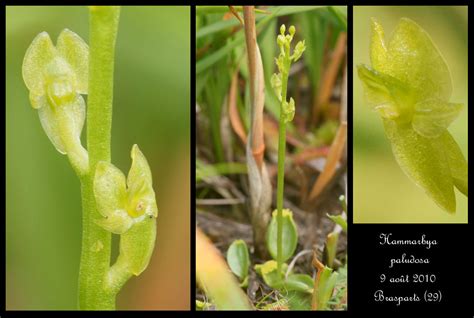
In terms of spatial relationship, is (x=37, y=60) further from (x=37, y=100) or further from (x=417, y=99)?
(x=417, y=99)

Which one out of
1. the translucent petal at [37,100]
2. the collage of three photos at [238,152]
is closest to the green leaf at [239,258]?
the collage of three photos at [238,152]

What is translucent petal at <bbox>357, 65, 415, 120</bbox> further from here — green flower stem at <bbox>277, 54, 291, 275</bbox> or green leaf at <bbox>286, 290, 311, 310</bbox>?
green leaf at <bbox>286, 290, 311, 310</bbox>

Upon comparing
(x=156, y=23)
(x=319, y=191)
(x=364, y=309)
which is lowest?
(x=364, y=309)

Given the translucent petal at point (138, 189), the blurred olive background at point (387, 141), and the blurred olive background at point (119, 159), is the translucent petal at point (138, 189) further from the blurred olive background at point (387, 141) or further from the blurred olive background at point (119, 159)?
the blurred olive background at point (387, 141)

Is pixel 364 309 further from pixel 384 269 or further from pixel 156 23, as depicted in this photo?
pixel 156 23

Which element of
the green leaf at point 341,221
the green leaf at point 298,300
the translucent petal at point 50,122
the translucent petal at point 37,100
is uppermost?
the translucent petal at point 37,100

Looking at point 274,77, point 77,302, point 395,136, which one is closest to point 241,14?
point 274,77

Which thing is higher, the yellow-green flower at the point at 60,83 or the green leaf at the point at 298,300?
the yellow-green flower at the point at 60,83
